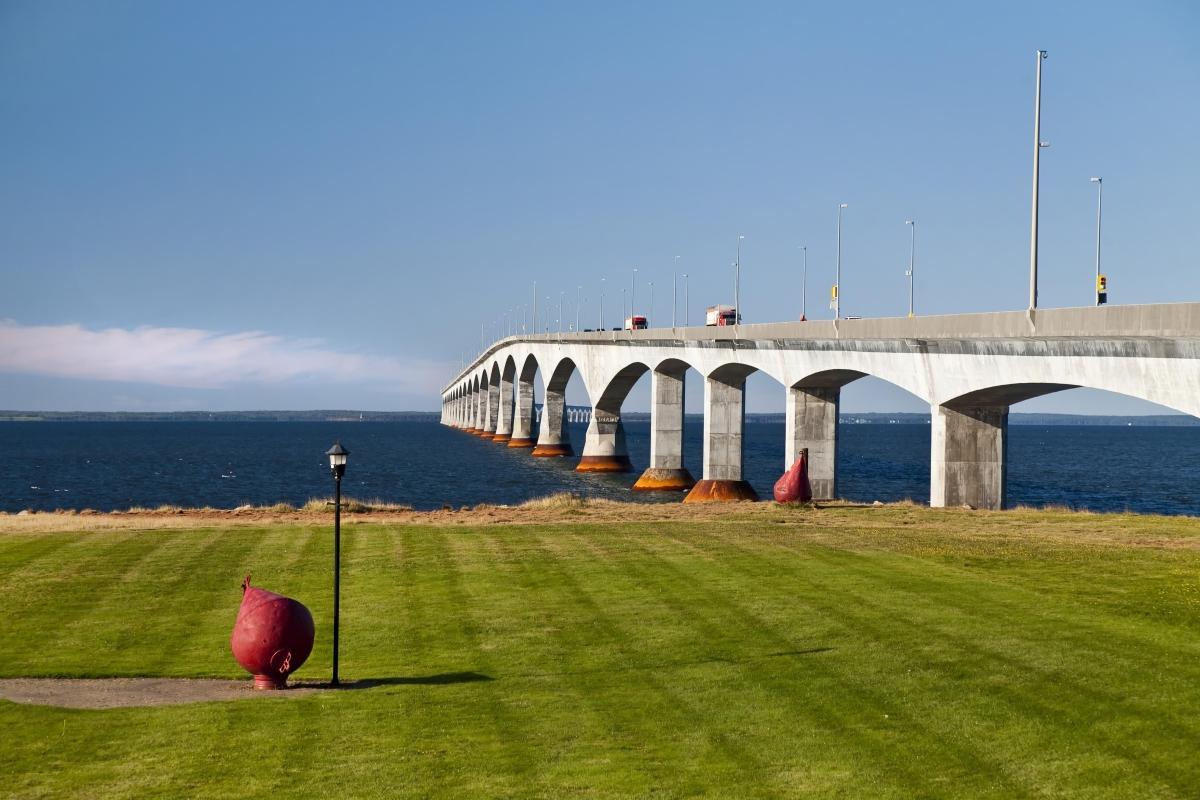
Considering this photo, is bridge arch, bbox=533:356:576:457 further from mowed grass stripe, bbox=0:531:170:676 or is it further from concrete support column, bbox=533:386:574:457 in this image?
mowed grass stripe, bbox=0:531:170:676

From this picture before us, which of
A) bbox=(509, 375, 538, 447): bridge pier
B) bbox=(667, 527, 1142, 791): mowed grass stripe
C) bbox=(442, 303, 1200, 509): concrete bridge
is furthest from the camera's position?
bbox=(509, 375, 538, 447): bridge pier

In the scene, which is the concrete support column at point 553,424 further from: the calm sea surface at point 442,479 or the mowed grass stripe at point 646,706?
the mowed grass stripe at point 646,706

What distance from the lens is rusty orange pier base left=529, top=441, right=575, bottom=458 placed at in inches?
5108

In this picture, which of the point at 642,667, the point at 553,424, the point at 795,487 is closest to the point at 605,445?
the point at 553,424

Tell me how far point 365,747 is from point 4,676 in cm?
745

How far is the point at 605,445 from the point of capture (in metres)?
103

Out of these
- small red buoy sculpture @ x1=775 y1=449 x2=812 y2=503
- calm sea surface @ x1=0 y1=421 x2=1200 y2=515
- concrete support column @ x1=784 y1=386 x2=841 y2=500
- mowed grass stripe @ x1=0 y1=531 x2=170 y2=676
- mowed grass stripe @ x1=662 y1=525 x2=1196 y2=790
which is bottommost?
calm sea surface @ x1=0 y1=421 x2=1200 y2=515

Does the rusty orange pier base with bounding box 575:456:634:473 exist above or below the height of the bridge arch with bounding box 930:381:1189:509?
below

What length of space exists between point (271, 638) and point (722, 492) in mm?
39362

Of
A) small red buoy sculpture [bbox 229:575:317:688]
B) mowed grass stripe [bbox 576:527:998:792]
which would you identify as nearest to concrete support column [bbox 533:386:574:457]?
mowed grass stripe [bbox 576:527:998:792]

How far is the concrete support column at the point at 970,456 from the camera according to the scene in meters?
45.4

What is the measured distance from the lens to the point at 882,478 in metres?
96.4

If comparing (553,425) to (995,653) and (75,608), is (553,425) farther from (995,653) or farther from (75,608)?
(995,653)

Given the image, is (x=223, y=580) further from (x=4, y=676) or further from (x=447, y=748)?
(x=447, y=748)
